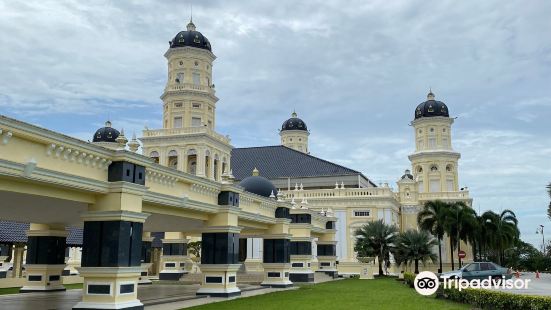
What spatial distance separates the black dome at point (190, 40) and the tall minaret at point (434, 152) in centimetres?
3254

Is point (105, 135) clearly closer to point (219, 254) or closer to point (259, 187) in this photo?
point (259, 187)

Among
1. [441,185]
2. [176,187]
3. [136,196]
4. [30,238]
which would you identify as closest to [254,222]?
[176,187]

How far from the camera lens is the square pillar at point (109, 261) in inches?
609

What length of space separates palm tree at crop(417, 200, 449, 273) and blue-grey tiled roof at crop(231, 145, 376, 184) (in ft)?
43.1

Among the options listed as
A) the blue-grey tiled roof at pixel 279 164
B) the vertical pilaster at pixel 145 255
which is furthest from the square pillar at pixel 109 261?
the blue-grey tiled roof at pixel 279 164

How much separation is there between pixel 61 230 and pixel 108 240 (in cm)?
930

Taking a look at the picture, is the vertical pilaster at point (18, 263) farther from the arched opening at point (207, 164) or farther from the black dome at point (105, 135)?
the black dome at point (105, 135)

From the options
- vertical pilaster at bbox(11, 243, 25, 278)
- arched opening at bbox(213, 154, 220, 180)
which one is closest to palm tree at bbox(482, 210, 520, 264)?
arched opening at bbox(213, 154, 220, 180)

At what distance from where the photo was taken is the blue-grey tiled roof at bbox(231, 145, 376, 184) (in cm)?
6869

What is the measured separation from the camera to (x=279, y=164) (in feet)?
236

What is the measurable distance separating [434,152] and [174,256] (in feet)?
147

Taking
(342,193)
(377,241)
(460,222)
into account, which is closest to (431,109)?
(342,193)

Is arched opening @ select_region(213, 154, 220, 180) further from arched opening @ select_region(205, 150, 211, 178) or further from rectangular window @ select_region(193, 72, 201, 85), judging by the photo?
rectangular window @ select_region(193, 72, 201, 85)

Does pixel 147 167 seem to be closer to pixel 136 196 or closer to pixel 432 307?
pixel 136 196
